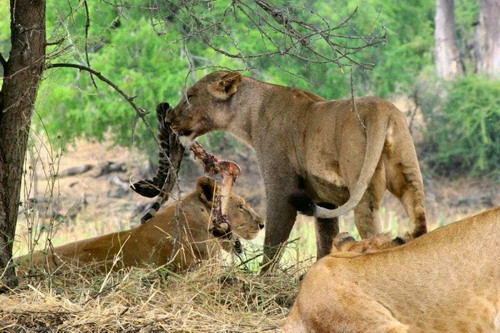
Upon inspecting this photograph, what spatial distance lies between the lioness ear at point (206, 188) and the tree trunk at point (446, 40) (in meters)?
19.1

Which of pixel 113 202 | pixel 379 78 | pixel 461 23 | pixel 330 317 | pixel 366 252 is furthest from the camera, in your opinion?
pixel 461 23

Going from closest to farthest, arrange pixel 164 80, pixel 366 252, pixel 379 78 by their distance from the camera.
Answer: pixel 366 252 → pixel 164 80 → pixel 379 78

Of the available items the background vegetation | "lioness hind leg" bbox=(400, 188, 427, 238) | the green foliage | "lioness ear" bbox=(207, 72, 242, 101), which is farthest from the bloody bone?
the green foliage

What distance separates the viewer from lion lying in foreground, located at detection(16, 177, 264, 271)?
6.54 metres

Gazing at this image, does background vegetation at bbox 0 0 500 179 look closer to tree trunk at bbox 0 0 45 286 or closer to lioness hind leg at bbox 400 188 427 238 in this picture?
tree trunk at bbox 0 0 45 286

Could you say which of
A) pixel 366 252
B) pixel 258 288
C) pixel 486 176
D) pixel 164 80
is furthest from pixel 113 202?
pixel 366 252

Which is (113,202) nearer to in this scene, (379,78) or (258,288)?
(379,78)

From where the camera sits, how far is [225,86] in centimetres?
738

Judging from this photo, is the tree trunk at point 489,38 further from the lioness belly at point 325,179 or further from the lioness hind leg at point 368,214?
the lioness hind leg at point 368,214

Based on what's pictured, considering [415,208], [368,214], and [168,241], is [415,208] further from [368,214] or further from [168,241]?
[168,241]

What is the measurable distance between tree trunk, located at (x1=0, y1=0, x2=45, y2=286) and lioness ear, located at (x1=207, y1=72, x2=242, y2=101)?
60.5 inches

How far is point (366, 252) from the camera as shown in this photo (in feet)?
15.2

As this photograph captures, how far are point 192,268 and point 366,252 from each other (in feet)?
6.36

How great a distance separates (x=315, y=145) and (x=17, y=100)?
5.94 feet
